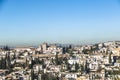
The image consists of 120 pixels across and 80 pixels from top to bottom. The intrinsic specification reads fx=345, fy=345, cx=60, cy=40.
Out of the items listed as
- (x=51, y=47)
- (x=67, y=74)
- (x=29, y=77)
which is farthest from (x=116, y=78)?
(x=51, y=47)

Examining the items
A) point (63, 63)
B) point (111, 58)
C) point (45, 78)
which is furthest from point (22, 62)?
point (45, 78)

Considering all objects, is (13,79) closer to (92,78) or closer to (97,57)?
(92,78)

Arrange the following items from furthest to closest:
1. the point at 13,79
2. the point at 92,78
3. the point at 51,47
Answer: the point at 51,47 < the point at 92,78 < the point at 13,79

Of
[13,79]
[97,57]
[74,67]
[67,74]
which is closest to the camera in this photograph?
[13,79]

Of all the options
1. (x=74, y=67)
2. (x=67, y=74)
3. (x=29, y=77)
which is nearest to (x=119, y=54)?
(x=74, y=67)

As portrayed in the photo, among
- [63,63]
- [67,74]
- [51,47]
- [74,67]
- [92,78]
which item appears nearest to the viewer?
[92,78]

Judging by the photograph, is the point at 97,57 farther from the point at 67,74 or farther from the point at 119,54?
the point at 67,74

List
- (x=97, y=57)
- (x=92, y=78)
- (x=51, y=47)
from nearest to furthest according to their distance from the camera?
1. (x=92, y=78)
2. (x=97, y=57)
3. (x=51, y=47)

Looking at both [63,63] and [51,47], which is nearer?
[63,63]

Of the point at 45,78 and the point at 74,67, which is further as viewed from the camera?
the point at 74,67
